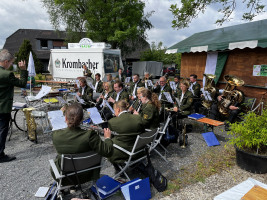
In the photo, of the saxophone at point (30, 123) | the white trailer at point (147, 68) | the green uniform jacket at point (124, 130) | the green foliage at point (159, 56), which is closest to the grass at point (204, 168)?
the green uniform jacket at point (124, 130)

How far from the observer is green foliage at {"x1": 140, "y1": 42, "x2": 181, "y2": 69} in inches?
1029

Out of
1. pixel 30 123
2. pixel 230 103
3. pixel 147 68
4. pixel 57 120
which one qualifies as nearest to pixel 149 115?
pixel 57 120

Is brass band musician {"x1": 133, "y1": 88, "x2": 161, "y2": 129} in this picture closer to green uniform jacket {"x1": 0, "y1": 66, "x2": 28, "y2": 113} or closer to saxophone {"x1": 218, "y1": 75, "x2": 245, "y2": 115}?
green uniform jacket {"x1": 0, "y1": 66, "x2": 28, "y2": 113}

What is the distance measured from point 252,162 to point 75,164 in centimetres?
300

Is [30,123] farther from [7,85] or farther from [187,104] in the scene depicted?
[187,104]

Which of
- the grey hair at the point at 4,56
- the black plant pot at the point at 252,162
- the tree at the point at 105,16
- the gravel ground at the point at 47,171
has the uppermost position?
the tree at the point at 105,16

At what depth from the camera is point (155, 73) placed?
24.6m

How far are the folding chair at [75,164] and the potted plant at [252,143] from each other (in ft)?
8.35

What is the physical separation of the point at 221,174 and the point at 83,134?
2.63 meters

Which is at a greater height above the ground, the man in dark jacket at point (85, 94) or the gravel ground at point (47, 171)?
the man in dark jacket at point (85, 94)

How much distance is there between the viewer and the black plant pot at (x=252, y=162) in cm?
320

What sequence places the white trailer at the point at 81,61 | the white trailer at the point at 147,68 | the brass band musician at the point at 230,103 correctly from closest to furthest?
the brass band musician at the point at 230,103
the white trailer at the point at 81,61
the white trailer at the point at 147,68

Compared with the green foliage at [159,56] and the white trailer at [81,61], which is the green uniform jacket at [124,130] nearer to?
the white trailer at [81,61]

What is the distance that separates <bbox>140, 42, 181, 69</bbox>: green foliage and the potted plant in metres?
23.5
